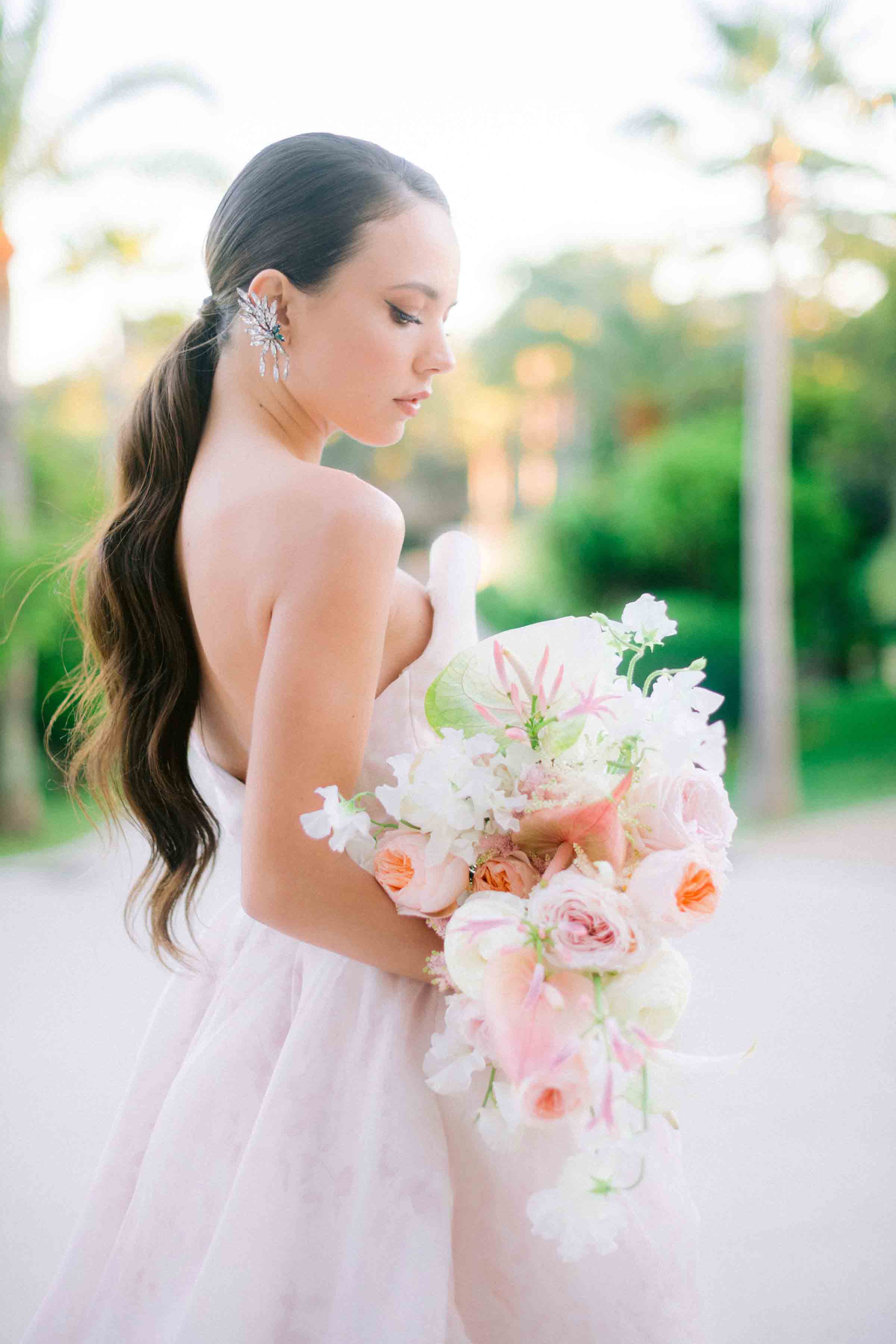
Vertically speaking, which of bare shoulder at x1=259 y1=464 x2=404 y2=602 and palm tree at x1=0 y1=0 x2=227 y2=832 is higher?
palm tree at x1=0 y1=0 x2=227 y2=832

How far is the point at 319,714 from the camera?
3.63 feet

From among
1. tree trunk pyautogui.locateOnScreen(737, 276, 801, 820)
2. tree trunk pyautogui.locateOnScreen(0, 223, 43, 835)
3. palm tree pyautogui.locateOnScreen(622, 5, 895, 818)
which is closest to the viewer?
tree trunk pyautogui.locateOnScreen(0, 223, 43, 835)

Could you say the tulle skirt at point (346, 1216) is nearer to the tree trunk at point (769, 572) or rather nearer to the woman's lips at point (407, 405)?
the woman's lips at point (407, 405)

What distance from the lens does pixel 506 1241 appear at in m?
1.24

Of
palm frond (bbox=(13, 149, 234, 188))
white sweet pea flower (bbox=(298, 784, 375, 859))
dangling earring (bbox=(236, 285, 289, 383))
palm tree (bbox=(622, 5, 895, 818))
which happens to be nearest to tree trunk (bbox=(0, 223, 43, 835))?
palm frond (bbox=(13, 149, 234, 188))

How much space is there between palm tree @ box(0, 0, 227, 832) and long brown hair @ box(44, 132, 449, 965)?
22.2 feet

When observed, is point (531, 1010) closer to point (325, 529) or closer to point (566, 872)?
point (566, 872)

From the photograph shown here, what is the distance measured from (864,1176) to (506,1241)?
7.15 ft

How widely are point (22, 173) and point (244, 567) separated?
25.7 feet

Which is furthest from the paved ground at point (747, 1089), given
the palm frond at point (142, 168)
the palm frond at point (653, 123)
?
the palm frond at point (653, 123)

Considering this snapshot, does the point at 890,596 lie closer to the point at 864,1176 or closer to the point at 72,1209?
the point at 864,1176

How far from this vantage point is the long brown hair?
1.32 metres

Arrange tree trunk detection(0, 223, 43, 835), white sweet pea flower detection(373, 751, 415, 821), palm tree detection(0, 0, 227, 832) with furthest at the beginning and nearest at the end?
1. tree trunk detection(0, 223, 43, 835)
2. palm tree detection(0, 0, 227, 832)
3. white sweet pea flower detection(373, 751, 415, 821)

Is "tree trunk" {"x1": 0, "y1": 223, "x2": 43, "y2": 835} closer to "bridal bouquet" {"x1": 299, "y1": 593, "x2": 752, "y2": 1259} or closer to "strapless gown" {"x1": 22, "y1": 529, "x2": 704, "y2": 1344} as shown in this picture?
"strapless gown" {"x1": 22, "y1": 529, "x2": 704, "y2": 1344}
